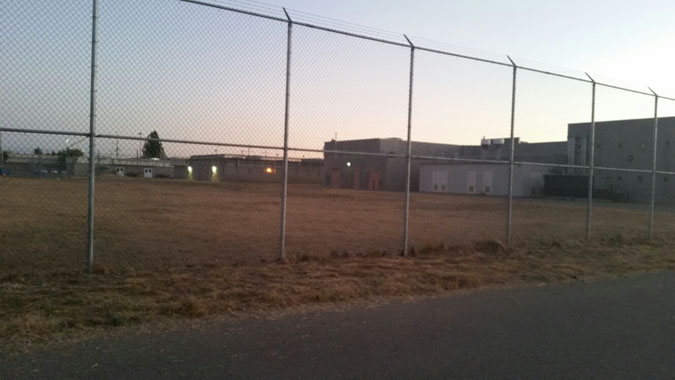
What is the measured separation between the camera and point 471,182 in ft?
200

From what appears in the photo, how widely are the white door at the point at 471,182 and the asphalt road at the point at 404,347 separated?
54588 millimetres

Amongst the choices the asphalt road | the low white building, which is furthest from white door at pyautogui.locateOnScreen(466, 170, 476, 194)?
the asphalt road

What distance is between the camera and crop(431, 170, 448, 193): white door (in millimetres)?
64250

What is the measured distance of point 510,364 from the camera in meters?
4.91

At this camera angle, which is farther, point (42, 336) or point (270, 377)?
point (42, 336)

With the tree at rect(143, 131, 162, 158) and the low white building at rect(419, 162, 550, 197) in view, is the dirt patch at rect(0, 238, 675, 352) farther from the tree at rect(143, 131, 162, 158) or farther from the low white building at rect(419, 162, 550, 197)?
the low white building at rect(419, 162, 550, 197)

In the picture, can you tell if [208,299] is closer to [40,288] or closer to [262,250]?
[40,288]

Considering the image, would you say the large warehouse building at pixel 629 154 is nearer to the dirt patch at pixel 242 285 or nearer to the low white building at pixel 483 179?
the low white building at pixel 483 179

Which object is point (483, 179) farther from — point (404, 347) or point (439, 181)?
point (404, 347)

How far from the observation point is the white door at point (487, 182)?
5848cm

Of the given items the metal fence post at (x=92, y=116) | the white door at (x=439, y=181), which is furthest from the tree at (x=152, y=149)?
the white door at (x=439, y=181)

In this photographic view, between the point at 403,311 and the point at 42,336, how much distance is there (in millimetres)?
4051

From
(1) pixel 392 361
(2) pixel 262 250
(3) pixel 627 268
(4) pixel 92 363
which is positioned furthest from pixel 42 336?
(3) pixel 627 268

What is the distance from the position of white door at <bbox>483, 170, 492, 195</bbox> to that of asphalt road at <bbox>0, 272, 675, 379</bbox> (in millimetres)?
52816
